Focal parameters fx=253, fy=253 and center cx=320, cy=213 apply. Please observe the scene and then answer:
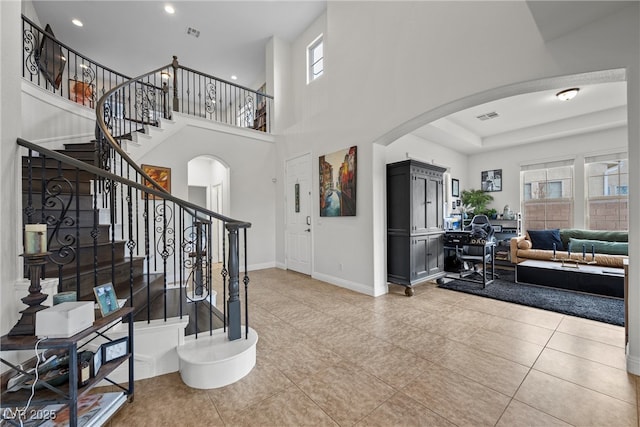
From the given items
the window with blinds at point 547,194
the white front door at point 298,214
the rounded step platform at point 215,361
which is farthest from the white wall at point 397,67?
the window with blinds at point 547,194

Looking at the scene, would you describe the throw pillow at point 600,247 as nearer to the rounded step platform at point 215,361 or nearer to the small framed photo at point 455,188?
the small framed photo at point 455,188

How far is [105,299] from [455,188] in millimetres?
7864

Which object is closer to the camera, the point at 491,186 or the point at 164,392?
the point at 164,392

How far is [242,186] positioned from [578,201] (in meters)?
7.95

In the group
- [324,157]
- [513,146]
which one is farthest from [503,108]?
[324,157]

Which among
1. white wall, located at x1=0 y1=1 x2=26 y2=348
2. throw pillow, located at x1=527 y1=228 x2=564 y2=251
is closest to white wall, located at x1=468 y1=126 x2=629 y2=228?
throw pillow, located at x1=527 y1=228 x2=564 y2=251

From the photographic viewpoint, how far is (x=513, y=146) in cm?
693

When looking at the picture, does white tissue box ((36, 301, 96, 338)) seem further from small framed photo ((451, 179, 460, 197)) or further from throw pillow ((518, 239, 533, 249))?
small framed photo ((451, 179, 460, 197))

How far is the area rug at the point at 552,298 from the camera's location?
3.07 metres

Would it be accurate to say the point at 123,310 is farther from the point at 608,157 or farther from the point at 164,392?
the point at 608,157

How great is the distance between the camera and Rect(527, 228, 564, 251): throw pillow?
18.3 ft

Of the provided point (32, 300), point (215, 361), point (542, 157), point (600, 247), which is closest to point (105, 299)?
point (32, 300)

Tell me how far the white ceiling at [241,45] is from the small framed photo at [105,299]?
18.6ft

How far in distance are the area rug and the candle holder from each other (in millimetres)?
4769
